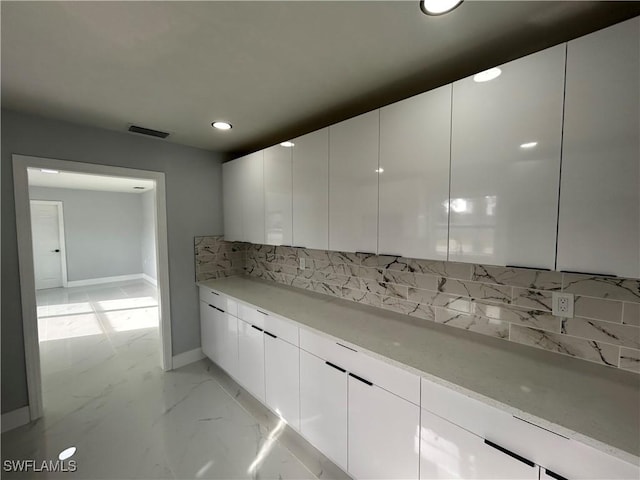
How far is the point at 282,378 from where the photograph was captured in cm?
192

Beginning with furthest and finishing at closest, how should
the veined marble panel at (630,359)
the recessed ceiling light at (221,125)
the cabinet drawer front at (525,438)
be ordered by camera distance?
the recessed ceiling light at (221,125), the veined marble panel at (630,359), the cabinet drawer front at (525,438)

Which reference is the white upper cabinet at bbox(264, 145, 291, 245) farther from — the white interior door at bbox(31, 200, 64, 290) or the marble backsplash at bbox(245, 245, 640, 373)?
the white interior door at bbox(31, 200, 64, 290)

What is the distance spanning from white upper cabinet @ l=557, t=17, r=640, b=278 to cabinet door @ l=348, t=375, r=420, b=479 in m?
0.98

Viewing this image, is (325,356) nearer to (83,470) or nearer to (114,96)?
(83,470)

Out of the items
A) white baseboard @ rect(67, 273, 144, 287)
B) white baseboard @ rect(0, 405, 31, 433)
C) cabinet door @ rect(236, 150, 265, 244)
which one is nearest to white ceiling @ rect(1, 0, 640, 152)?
cabinet door @ rect(236, 150, 265, 244)

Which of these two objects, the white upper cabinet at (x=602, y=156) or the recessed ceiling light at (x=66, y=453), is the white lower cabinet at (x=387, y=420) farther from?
the recessed ceiling light at (x=66, y=453)

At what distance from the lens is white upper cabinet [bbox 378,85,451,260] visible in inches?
52.5

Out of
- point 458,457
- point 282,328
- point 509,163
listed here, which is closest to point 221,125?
point 282,328

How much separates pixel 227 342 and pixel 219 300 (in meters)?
0.42

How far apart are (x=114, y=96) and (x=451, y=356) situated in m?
2.53

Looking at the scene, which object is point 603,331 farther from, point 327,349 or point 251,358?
point 251,358

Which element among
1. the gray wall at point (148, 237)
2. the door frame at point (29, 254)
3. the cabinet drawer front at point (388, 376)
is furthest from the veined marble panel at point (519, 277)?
the gray wall at point (148, 237)

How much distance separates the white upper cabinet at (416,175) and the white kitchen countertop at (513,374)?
49cm

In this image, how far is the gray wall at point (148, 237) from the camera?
6.94 metres
